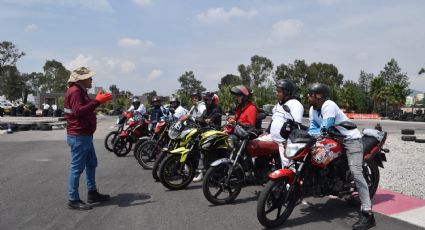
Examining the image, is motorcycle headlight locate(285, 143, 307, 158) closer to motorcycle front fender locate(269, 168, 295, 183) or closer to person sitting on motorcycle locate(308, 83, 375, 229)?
motorcycle front fender locate(269, 168, 295, 183)

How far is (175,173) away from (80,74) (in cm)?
235

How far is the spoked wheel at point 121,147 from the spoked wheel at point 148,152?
174 cm

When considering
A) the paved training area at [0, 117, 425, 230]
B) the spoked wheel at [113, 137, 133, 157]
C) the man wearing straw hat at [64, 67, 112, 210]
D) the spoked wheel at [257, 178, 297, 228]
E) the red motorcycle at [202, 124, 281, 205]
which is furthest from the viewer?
the spoked wheel at [113, 137, 133, 157]

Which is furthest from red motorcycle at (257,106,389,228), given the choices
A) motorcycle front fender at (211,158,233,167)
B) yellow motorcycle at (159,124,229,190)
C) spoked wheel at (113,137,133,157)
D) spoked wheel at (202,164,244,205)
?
spoked wheel at (113,137,133,157)

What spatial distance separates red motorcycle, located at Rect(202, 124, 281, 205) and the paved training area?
0.82ft

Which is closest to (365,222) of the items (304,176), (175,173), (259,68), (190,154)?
(304,176)

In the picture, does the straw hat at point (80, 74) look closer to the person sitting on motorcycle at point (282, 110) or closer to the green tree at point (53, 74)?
the person sitting on motorcycle at point (282, 110)

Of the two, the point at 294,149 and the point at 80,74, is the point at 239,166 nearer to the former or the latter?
the point at 294,149

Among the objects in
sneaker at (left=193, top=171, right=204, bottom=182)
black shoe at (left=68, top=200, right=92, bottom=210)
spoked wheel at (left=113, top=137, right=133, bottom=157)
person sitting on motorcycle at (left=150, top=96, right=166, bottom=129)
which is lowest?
black shoe at (left=68, top=200, right=92, bottom=210)

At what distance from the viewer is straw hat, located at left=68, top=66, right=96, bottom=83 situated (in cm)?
575

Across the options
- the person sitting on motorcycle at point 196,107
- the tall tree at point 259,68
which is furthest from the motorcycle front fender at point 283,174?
the tall tree at point 259,68

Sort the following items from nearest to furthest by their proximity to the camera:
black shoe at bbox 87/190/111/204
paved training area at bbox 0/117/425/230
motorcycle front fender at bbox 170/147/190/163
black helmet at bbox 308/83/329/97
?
paved training area at bbox 0/117/425/230, black helmet at bbox 308/83/329/97, black shoe at bbox 87/190/111/204, motorcycle front fender at bbox 170/147/190/163

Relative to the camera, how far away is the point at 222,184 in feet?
19.5

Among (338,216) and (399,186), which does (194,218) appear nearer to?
(338,216)
